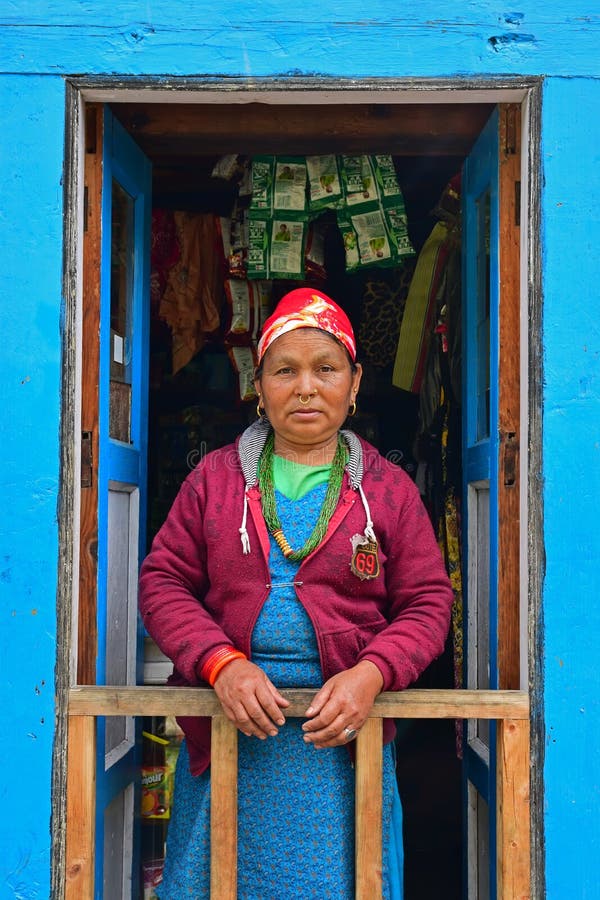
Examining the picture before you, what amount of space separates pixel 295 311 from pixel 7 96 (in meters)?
0.89

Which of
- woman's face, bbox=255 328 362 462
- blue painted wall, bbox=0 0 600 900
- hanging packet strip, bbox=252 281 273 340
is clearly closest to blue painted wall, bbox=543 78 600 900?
blue painted wall, bbox=0 0 600 900

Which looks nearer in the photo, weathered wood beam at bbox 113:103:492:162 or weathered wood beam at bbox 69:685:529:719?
weathered wood beam at bbox 69:685:529:719

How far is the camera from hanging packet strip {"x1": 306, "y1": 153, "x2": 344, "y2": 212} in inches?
146

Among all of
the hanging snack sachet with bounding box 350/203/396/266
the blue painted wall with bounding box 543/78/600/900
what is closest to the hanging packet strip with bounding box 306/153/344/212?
the hanging snack sachet with bounding box 350/203/396/266

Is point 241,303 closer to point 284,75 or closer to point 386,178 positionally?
point 386,178

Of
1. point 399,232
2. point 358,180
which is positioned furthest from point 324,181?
point 399,232

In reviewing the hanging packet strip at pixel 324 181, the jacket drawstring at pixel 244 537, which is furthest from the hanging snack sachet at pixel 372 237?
the jacket drawstring at pixel 244 537

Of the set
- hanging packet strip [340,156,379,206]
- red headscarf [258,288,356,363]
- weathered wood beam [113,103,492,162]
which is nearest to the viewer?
red headscarf [258,288,356,363]

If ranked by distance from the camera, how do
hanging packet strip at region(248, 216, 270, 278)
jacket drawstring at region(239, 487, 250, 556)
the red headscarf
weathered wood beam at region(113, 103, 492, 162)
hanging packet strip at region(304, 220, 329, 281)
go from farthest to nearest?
hanging packet strip at region(304, 220, 329, 281)
hanging packet strip at region(248, 216, 270, 278)
weathered wood beam at region(113, 103, 492, 162)
the red headscarf
jacket drawstring at region(239, 487, 250, 556)

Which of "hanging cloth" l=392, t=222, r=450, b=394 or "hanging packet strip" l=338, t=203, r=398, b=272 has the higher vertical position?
"hanging packet strip" l=338, t=203, r=398, b=272

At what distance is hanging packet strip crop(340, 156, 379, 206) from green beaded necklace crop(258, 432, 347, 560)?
152cm

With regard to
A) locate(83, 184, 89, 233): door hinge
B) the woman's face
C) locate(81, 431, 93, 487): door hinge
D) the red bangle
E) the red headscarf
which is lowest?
the red bangle

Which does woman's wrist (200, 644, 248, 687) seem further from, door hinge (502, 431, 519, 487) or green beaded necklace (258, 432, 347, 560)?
door hinge (502, 431, 519, 487)

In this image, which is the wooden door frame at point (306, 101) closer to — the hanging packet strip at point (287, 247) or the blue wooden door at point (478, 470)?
the blue wooden door at point (478, 470)
